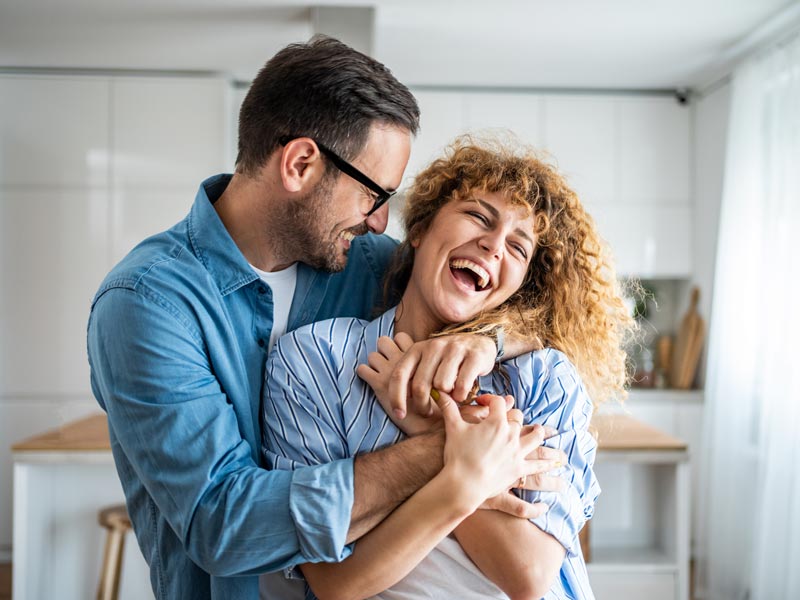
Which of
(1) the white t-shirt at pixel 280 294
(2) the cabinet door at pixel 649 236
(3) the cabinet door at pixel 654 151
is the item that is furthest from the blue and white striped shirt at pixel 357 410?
(3) the cabinet door at pixel 654 151

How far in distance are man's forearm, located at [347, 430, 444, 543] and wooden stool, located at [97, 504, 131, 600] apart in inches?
91.8

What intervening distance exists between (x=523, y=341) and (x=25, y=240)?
415cm

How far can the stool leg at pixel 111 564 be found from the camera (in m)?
→ 3.21

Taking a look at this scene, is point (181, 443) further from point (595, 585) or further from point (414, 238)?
point (595, 585)

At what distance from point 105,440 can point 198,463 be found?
2141 millimetres

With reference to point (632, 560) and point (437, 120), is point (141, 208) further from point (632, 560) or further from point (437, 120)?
point (632, 560)

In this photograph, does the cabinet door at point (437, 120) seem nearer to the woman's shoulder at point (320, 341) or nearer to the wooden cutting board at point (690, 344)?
the wooden cutting board at point (690, 344)

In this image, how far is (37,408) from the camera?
4676 millimetres

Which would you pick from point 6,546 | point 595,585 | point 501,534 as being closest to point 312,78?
point 501,534

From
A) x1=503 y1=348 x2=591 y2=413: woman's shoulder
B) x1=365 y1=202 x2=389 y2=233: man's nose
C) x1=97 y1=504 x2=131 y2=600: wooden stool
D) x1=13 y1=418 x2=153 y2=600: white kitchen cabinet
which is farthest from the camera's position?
x1=13 y1=418 x2=153 y2=600: white kitchen cabinet

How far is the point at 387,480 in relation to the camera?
3.99 feet

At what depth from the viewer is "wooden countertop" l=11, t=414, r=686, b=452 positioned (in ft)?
9.87

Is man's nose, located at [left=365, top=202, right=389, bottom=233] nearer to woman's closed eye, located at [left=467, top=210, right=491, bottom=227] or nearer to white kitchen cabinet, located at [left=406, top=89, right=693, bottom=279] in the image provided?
woman's closed eye, located at [left=467, top=210, right=491, bottom=227]

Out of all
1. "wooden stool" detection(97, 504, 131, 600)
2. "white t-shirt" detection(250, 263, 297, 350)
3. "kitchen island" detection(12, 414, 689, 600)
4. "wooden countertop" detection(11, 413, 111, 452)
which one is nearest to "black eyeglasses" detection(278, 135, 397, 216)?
"white t-shirt" detection(250, 263, 297, 350)
